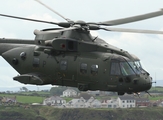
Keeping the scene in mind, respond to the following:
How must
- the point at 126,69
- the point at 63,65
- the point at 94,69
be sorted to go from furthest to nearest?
the point at 63,65
the point at 94,69
the point at 126,69

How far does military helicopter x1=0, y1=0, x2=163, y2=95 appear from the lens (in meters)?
47.1

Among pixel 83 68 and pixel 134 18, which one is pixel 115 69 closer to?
pixel 83 68

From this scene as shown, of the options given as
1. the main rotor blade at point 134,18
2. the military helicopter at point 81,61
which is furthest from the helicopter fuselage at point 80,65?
the main rotor blade at point 134,18

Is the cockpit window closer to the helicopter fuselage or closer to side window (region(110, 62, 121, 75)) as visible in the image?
the helicopter fuselage

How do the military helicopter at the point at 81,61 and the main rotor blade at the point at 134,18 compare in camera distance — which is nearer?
the military helicopter at the point at 81,61

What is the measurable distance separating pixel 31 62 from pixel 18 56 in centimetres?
175

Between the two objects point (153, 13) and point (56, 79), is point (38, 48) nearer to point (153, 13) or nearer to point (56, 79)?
point (56, 79)

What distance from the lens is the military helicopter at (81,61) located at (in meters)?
47.1

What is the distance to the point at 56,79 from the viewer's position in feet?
162

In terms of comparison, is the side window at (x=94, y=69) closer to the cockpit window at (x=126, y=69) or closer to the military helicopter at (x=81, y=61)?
the military helicopter at (x=81, y=61)

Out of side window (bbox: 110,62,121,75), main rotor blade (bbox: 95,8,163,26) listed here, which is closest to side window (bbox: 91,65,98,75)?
side window (bbox: 110,62,121,75)

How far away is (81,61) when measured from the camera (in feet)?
158

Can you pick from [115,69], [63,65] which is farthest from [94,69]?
[63,65]

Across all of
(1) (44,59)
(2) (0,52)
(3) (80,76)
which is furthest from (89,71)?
(2) (0,52)
